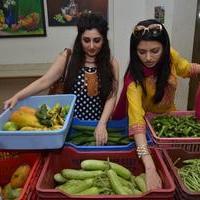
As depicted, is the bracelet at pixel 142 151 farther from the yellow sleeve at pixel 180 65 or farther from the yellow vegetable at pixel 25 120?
the yellow sleeve at pixel 180 65

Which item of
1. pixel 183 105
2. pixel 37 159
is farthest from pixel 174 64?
pixel 183 105

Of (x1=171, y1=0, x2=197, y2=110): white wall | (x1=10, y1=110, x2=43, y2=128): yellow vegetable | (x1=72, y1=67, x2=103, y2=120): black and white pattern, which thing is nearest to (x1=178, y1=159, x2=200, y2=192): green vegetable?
(x1=10, y1=110, x2=43, y2=128): yellow vegetable

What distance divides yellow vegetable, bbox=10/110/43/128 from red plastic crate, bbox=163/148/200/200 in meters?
0.57

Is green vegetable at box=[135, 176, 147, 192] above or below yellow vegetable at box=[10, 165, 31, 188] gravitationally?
above

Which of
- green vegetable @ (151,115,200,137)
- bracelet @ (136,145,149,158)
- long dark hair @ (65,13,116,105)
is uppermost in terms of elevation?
long dark hair @ (65,13,116,105)

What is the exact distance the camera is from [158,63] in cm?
148

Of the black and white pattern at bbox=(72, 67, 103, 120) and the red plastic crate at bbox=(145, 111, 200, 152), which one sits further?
the black and white pattern at bbox=(72, 67, 103, 120)

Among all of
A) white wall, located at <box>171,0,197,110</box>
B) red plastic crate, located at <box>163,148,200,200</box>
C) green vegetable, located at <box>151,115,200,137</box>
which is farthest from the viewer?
white wall, located at <box>171,0,197,110</box>

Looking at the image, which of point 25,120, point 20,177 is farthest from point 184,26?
point 20,177

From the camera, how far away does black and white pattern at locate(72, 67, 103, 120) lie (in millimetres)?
1823

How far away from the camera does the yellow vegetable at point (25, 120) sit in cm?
124

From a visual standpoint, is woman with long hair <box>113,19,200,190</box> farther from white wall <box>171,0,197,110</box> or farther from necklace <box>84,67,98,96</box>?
white wall <box>171,0,197,110</box>

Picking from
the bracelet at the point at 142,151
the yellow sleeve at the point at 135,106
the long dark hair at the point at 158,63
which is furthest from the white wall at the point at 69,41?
the bracelet at the point at 142,151

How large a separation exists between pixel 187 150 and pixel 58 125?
0.58 metres
